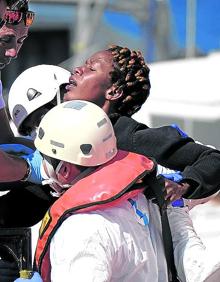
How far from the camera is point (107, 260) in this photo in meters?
2.21

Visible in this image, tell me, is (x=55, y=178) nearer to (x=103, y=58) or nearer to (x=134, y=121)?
(x=134, y=121)

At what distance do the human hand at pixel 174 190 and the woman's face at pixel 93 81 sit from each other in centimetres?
45

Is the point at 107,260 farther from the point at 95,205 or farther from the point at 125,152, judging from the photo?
the point at 125,152

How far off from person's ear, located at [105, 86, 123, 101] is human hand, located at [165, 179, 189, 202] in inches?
16.5

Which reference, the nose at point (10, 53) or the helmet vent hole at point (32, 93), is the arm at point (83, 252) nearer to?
the helmet vent hole at point (32, 93)

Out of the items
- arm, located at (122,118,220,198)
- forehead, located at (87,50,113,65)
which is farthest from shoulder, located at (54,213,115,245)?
forehead, located at (87,50,113,65)

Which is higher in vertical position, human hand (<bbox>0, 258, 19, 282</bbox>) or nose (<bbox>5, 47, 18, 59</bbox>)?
nose (<bbox>5, 47, 18, 59</bbox>)

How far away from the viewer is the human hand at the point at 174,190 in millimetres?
2476

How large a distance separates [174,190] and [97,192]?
34 centimetres

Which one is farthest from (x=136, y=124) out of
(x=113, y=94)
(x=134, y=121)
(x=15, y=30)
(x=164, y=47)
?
(x=164, y=47)

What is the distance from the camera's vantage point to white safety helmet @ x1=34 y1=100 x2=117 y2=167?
2328 millimetres

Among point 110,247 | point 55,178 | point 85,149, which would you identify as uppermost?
point 85,149

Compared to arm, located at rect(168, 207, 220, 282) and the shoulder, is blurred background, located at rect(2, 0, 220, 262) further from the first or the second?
the shoulder

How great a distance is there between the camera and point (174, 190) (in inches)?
98.7
